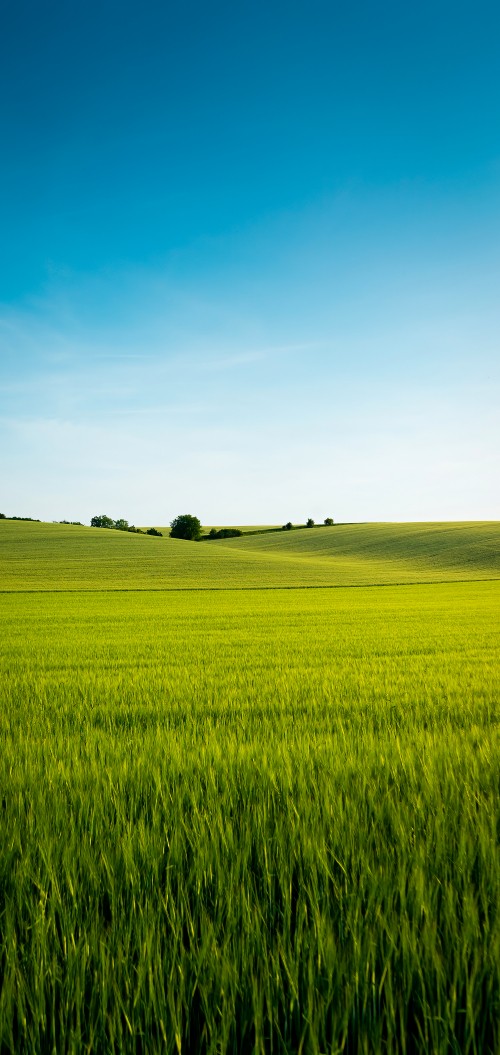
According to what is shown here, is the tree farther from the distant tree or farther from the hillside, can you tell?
the distant tree

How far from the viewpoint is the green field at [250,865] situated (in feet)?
4.95

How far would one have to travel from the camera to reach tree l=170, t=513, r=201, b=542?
320 feet

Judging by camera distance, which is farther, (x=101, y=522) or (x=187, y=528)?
(x=101, y=522)

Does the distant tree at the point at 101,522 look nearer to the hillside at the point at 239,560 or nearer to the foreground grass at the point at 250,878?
the hillside at the point at 239,560

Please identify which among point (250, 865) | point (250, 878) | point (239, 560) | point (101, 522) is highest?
point (101, 522)

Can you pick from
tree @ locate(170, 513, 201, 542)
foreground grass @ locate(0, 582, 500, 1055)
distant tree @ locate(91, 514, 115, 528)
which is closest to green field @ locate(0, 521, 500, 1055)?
foreground grass @ locate(0, 582, 500, 1055)

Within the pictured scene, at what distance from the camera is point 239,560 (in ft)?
172

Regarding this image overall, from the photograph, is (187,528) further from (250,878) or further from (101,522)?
(250,878)

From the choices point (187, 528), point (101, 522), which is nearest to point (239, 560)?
point (187, 528)

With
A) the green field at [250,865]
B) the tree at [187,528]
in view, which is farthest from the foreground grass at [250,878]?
the tree at [187,528]

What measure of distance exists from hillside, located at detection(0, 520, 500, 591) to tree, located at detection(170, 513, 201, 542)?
808 inches

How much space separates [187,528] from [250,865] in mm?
95754

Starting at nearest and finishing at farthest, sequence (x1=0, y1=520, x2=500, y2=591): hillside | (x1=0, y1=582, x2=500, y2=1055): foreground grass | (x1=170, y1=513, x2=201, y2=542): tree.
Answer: (x1=0, y1=582, x2=500, y2=1055): foreground grass
(x1=0, y1=520, x2=500, y2=591): hillside
(x1=170, y1=513, x2=201, y2=542): tree

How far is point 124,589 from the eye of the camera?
3481 centimetres
